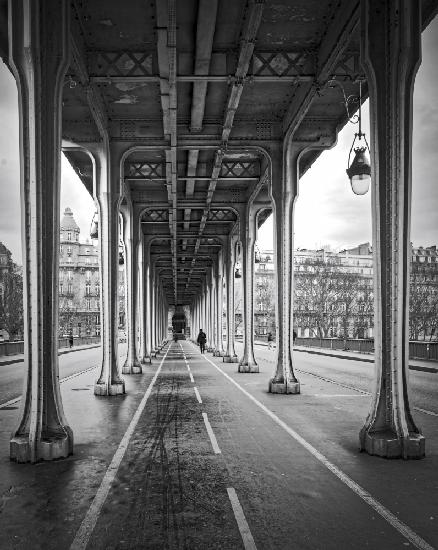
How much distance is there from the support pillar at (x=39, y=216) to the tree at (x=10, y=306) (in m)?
53.6

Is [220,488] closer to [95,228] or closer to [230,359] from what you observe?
[95,228]

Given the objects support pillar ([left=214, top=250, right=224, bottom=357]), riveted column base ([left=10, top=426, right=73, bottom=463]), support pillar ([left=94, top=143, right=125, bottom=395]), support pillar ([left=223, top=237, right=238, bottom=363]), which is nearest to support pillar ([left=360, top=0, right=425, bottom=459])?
riveted column base ([left=10, top=426, right=73, bottom=463])

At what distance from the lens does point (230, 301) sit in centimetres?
3584

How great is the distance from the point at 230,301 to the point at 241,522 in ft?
99.2

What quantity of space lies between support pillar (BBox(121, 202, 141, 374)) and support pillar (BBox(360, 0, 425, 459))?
56.9 feet

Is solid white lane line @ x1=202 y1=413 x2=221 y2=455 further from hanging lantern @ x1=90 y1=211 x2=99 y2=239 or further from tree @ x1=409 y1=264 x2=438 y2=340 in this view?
tree @ x1=409 y1=264 x2=438 y2=340

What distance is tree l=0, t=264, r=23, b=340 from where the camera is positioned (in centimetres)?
5909

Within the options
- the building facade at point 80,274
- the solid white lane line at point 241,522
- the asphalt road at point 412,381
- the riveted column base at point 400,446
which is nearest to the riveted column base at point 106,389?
the asphalt road at point 412,381

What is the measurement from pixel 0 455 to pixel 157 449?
2.63m

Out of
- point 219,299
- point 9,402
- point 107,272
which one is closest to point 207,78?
point 107,272

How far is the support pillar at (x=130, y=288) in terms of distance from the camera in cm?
2492

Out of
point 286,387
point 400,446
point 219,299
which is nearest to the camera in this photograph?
point 400,446

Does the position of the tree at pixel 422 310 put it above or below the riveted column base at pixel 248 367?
above

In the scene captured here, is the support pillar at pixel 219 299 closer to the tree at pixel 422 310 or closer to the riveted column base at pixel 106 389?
the tree at pixel 422 310
